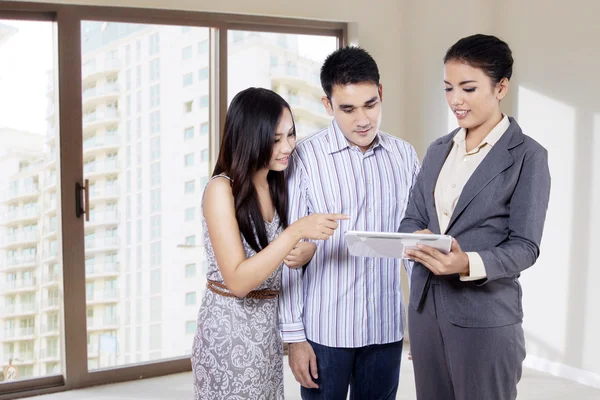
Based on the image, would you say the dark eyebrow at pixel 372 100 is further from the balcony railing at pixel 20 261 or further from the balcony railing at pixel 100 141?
the balcony railing at pixel 20 261

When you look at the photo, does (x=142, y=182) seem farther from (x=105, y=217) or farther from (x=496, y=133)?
(x=496, y=133)

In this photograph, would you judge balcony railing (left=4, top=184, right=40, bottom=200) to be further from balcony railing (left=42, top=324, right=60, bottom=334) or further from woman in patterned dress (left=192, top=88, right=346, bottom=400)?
woman in patterned dress (left=192, top=88, right=346, bottom=400)

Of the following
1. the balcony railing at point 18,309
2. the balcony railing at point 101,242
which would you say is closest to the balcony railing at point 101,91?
the balcony railing at point 101,242

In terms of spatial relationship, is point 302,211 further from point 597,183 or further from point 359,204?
point 597,183

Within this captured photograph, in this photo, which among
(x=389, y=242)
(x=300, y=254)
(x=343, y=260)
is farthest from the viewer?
(x=343, y=260)

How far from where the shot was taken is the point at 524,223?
5.07ft

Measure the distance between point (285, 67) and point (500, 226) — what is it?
296 centimetres

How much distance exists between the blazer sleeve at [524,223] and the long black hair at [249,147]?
57 centimetres

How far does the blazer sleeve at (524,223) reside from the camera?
1535 mm

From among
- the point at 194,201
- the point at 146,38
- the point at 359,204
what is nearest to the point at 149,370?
the point at 194,201

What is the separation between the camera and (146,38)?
3939 mm

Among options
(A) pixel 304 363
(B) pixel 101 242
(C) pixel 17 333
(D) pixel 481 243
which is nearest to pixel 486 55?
(D) pixel 481 243

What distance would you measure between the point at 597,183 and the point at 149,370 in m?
2.70

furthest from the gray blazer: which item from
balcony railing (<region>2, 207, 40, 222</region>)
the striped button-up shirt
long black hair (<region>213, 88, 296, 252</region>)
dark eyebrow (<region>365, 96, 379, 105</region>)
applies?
balcony railing (<region>2, 207, 40, 222</region>)
